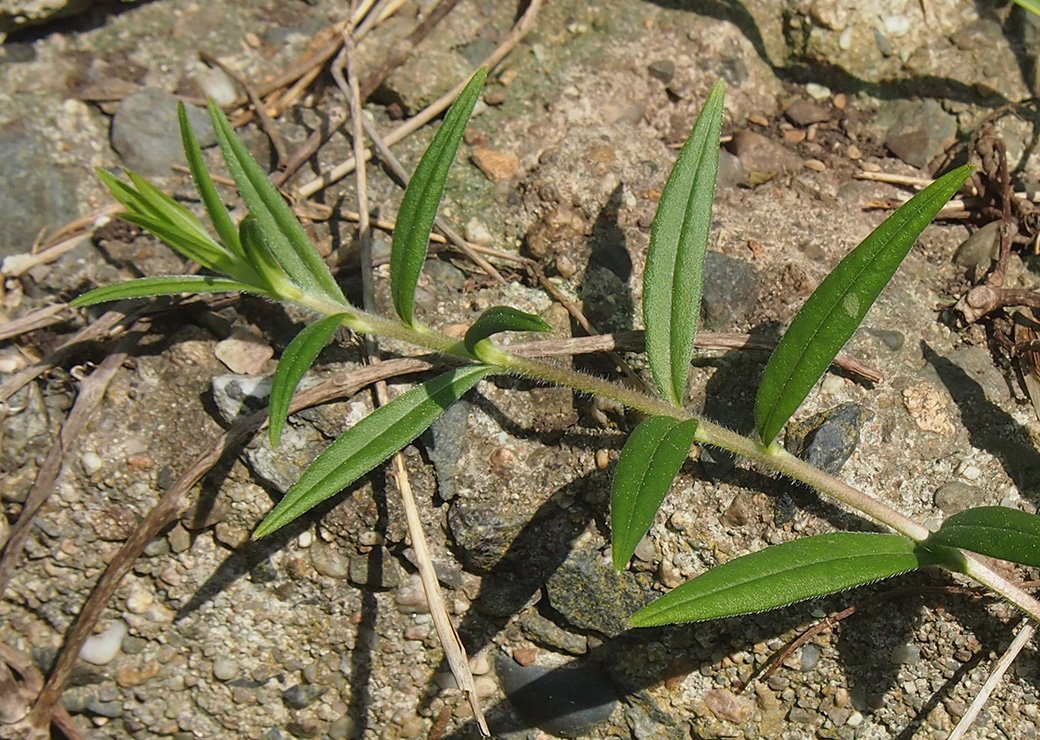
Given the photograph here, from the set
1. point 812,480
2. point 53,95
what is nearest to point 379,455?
point 812,480

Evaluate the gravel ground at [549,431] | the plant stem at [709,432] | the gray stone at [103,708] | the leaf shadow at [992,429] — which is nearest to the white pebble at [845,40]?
the gravel ground at [549,431]

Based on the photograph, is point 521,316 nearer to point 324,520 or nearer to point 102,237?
point 324,520

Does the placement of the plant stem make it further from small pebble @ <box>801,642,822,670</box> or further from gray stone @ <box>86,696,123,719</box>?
gray stone @ <box>86,696,123,719</box>

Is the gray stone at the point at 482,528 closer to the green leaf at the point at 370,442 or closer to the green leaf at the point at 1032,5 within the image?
the green leaf at the point at 370,442

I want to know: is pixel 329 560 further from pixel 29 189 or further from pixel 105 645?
pixel 29 189

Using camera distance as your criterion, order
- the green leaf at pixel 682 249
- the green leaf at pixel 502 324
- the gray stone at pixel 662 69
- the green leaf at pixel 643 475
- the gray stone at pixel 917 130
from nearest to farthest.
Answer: the green leaf at pixel 643 475
the green leaf at pixel 502 324
the green leaf at pixel 682 249
the gray stone at pixel 917 130
the gray stone at pixel 662 69

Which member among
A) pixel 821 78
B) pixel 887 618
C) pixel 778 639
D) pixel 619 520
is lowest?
pixel 619 520

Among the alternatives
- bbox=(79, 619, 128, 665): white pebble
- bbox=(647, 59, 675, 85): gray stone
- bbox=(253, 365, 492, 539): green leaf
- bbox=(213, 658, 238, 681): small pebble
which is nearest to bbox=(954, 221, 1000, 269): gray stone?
bbox=(647, 59, 675, 85): gray stone

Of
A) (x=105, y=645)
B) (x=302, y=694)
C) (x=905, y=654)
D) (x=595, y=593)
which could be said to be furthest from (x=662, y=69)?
(x=105, y=645)
